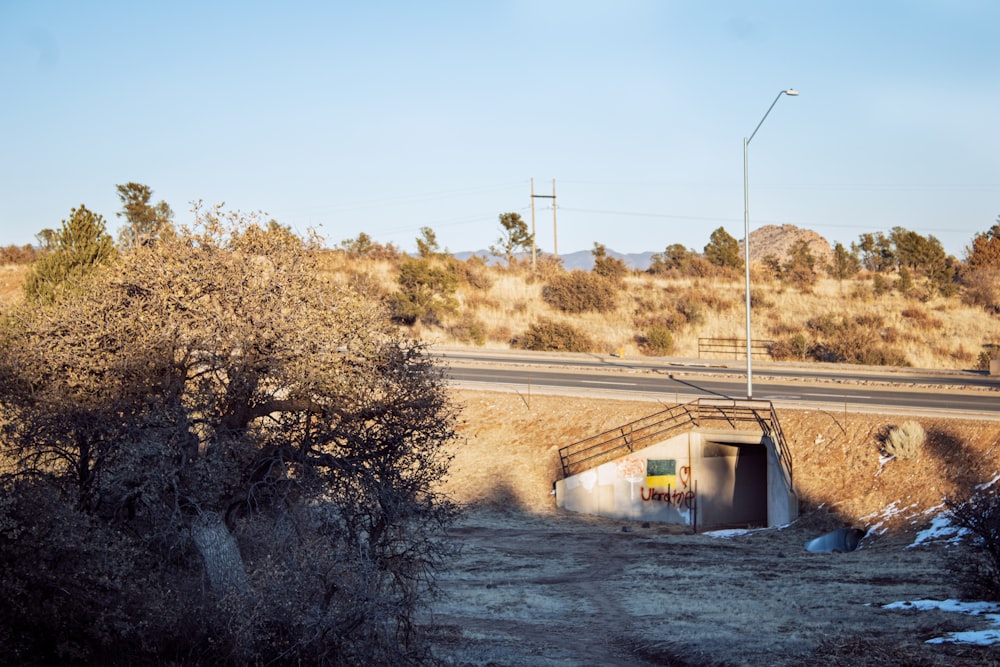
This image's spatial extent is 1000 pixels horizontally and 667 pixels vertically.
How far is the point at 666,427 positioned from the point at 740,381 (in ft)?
24.2

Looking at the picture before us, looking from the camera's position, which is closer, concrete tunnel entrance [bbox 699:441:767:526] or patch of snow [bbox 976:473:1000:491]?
patch of snow [bbox 976:473:1000:491]

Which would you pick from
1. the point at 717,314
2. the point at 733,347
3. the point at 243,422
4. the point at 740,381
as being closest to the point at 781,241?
the point at 717,314

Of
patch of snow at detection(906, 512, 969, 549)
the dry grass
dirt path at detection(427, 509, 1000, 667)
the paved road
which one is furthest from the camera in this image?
the dry grass

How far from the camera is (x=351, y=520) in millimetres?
14664

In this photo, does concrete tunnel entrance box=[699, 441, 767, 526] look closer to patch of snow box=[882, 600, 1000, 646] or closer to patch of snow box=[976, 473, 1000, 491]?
patch of snow box=[976, 473, 1000, 491]

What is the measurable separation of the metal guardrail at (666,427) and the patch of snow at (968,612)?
1151cm

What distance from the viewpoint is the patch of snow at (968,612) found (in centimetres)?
1330

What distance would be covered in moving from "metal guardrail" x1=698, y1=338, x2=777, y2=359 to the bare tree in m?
38.5

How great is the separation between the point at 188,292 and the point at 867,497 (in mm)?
19216

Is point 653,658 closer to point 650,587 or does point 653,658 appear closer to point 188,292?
point 650,587

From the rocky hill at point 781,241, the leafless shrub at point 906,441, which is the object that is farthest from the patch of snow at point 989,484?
the rocky hill at point 781,241

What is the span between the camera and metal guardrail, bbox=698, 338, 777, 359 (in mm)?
52097

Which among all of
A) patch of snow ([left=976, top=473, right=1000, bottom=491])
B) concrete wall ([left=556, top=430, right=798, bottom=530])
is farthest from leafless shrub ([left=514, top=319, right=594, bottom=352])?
patch of snow ([left=976, top=473, right=1000, bottom=491])

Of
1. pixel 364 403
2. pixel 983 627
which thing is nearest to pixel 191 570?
pixel 364 403
